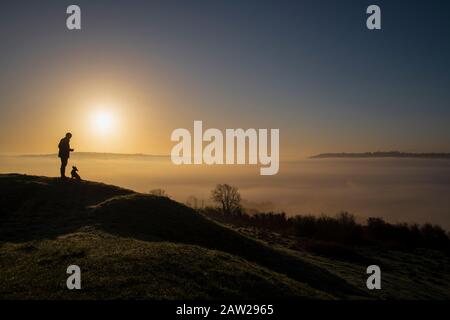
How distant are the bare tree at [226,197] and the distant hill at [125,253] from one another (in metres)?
76.2

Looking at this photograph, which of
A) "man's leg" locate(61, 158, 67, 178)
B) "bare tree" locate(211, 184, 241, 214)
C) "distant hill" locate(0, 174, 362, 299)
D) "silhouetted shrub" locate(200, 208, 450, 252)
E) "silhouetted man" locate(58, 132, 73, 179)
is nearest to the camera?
"distant hill" locate(0, 174, 362, 299)

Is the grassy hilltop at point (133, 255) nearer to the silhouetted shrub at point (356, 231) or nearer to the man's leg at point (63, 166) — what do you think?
the man's leg at point (63, 166)

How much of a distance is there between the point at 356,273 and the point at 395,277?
5044 mm

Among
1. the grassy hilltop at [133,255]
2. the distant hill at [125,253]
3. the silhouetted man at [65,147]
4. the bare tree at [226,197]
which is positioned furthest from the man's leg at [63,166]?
the bare tree at [226,197]

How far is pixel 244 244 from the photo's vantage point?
2927 cm

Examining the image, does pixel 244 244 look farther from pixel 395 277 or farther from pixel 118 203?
pixel 395 277

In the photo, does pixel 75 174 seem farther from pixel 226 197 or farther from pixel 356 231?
pixel 226 197

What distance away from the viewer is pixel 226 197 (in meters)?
113

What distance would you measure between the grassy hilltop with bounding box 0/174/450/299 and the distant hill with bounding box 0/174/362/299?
0.16 ft

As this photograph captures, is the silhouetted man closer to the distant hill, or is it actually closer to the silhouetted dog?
the distant hill

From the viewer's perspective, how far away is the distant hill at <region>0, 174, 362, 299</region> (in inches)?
543

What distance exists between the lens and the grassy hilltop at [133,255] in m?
13.9

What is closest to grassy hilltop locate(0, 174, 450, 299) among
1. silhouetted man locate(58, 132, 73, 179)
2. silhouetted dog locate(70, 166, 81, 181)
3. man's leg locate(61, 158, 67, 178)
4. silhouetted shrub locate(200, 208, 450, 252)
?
silhouetted dog locate(70, 166, 81, 181)

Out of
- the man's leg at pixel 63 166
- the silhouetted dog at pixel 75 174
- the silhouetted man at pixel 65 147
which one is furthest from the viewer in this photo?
the silhouetted dog at pixel 75 174
